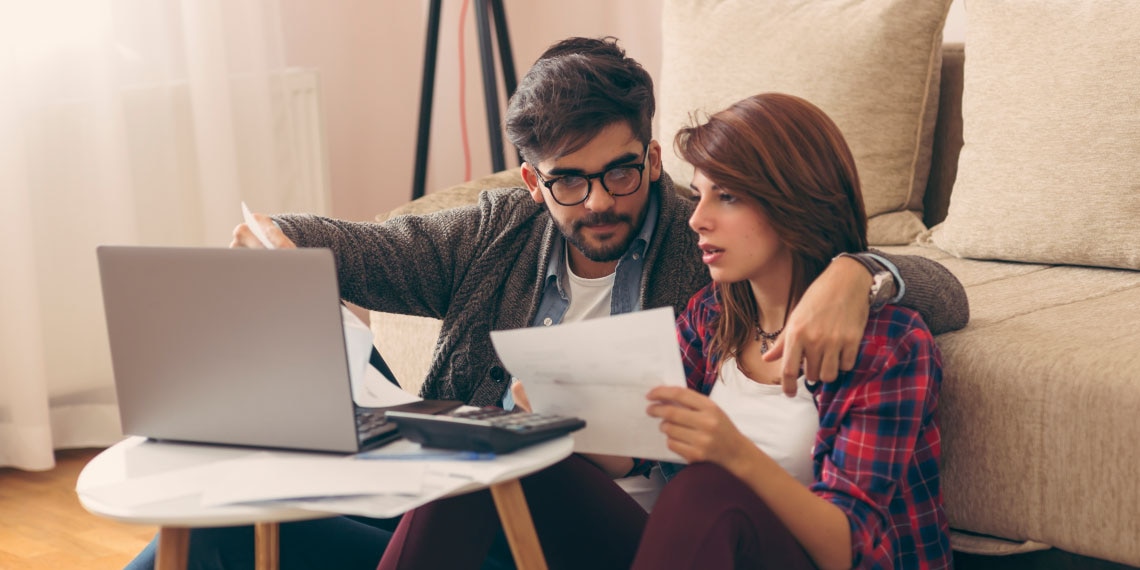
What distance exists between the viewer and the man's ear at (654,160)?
1474 millimetres

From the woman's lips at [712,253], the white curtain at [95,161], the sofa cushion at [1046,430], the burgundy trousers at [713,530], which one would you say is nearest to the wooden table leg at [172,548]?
the burgundy trousers at [713,530]

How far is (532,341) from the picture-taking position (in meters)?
1.00

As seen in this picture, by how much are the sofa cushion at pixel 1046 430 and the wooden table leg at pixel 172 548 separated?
2.65 feet

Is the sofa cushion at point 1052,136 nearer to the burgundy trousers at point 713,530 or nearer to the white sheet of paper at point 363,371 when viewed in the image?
the burgundy trousers at point 713,530

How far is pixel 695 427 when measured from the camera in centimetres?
102

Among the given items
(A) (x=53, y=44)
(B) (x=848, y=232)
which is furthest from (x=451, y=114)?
(B) (x=848, y=232)

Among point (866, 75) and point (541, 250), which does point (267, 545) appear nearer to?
point (541, 250)

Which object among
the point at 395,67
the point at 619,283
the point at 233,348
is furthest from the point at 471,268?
the point at 395,67

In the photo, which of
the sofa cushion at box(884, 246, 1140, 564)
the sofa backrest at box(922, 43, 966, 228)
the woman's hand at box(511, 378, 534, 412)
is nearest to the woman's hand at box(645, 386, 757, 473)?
the woman's hand at box(511, 378, 534, 412)

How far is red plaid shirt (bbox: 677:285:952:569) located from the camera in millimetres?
1110

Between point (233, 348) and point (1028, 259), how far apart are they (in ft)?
3.93

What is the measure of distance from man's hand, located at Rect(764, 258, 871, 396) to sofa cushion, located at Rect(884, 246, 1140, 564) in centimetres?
23

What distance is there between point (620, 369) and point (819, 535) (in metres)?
0.25

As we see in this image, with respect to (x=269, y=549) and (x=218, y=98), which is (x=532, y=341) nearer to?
(x=269, y=549)
